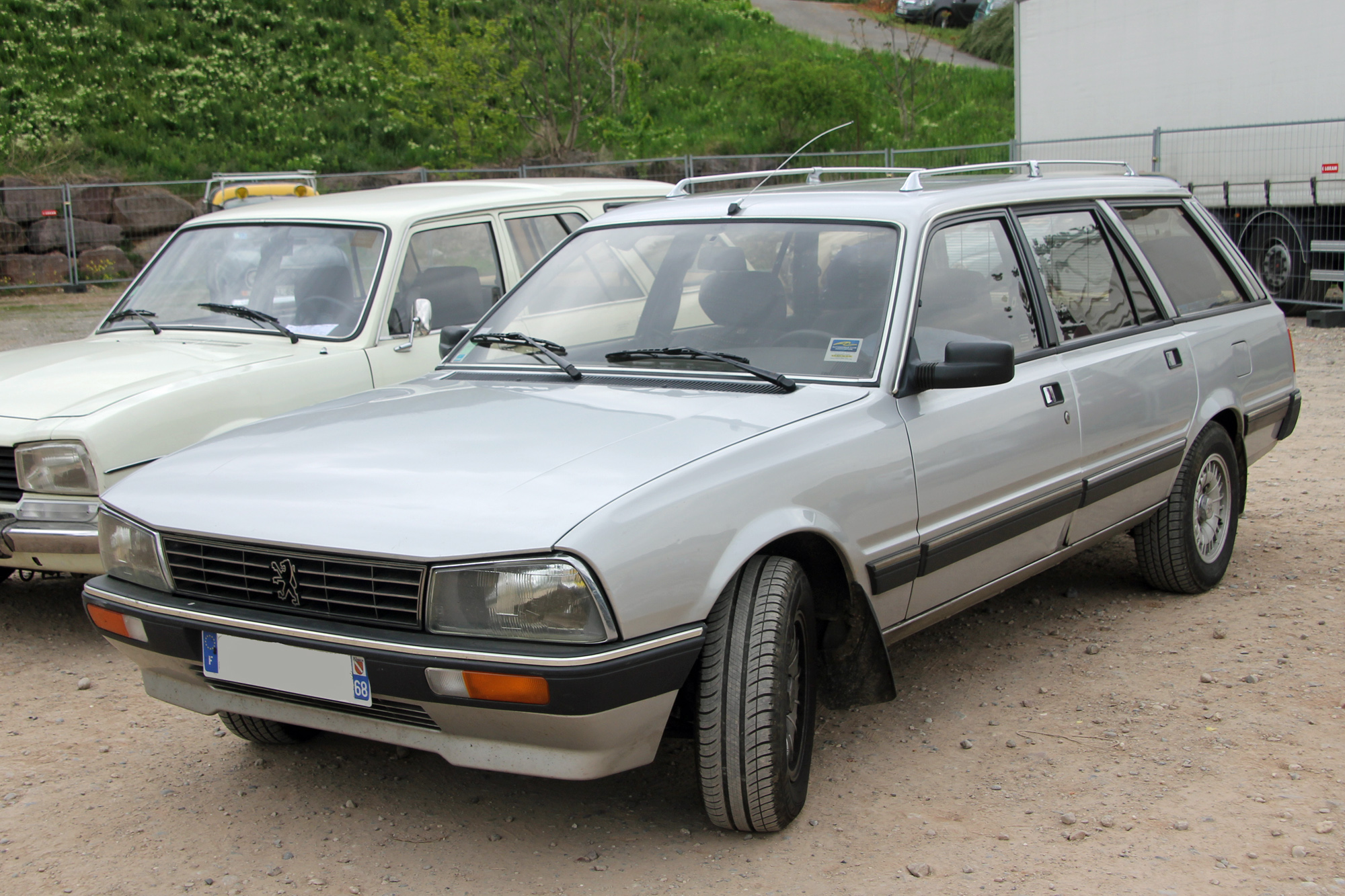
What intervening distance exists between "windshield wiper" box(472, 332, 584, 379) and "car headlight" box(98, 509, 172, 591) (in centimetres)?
130

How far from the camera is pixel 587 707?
2590 mm

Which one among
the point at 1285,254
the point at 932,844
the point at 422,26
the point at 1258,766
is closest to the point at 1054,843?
the point at 932,844

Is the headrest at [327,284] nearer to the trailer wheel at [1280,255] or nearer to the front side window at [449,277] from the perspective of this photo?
the front side window at [449,277]

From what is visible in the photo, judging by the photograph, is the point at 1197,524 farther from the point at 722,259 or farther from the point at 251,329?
the point at 251,329

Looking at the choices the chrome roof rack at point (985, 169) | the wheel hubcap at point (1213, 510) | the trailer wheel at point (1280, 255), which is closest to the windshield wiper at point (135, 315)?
the chrome roof rack at point (985, 169)

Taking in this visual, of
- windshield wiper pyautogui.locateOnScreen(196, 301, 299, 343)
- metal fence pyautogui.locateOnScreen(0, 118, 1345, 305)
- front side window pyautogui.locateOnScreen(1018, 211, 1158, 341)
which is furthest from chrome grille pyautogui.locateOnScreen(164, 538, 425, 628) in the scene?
metal fence pyautogui.locateOnScreen(0, 118, 1345, 305)

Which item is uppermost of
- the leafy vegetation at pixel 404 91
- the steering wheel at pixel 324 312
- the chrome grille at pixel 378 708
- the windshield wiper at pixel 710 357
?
the leafy vegetation at pixel 404 91

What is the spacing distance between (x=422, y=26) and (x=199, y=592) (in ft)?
70.6

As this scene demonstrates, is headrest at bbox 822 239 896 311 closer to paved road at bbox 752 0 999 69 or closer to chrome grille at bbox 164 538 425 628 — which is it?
chrome grille at bbox 164 538 425 628

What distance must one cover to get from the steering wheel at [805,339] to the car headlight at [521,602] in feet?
4.30

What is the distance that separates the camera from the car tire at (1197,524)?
480cm

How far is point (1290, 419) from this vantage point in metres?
5.49

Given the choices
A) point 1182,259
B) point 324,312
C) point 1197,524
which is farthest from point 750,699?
point 324,312

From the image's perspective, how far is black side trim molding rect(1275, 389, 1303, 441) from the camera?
5.45 meters
